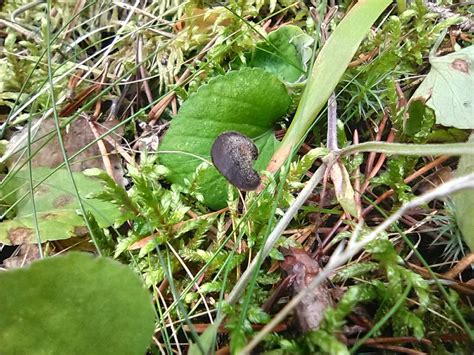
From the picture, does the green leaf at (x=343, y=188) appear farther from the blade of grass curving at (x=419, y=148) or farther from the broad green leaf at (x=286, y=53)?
the broad green leaf at (x=286, y=53)

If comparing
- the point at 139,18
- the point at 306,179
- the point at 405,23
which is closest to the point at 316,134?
the point at 306,179

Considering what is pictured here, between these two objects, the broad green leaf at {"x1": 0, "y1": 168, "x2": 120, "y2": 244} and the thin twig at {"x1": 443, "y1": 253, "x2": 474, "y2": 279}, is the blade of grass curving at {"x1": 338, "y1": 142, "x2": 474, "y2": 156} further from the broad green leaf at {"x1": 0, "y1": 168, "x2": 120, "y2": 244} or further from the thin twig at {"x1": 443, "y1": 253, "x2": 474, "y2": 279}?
the broad green leaf at {"x1": 0, "y1": 168, "x2": 120, "y2": 244}

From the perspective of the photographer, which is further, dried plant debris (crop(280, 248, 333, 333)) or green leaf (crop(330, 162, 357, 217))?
green leaf (crop(330, 162, 357, 217))

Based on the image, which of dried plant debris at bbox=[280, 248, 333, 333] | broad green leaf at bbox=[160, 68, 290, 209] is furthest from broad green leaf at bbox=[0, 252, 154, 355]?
broad green leaf at bbox=[160, 68, 290, 209]

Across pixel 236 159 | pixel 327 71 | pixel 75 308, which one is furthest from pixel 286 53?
pixel 75 308

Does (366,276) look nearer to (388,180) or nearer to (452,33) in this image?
(388,180)

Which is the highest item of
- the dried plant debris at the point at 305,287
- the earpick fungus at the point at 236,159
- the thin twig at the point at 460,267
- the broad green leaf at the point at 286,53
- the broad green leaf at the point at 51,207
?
the broad green leaf at the point at 286,53

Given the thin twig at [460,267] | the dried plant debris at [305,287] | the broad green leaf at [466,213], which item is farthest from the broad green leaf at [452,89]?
the dried plant debris at [305,287]
